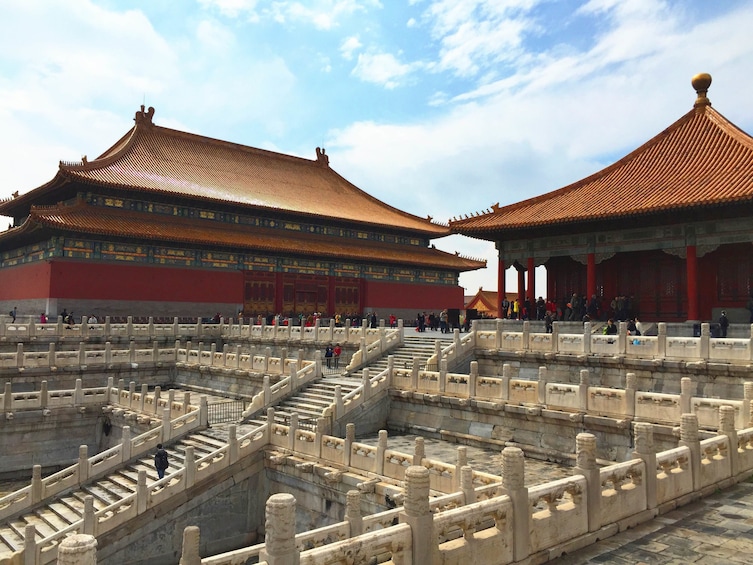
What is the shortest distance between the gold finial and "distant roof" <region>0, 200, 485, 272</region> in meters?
22.6

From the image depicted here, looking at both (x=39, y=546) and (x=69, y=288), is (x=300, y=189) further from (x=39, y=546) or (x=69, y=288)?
(x=39, y=546)

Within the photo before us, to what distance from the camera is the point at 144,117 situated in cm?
4206

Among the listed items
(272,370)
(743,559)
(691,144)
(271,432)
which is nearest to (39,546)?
(271,432)

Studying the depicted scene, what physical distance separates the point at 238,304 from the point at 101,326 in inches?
394

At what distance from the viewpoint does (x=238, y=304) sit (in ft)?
121

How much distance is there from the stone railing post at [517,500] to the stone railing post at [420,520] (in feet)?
3.90

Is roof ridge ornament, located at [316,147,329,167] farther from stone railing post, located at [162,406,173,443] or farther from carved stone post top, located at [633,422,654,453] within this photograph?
carved stone post top, located at [633,422,654,453]

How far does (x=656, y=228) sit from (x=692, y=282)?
2.29 meters

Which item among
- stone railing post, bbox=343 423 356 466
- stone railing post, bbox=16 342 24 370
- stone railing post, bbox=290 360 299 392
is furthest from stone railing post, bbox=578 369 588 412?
stone railing post, bbox=16 342 24 370

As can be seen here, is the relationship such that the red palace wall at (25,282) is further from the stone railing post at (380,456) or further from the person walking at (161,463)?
the stone railing post at (380,456)

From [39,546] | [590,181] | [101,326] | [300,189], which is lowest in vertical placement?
[39,546]

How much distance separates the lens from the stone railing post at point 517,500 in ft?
23.0

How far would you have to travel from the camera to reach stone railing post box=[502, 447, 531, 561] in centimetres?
702

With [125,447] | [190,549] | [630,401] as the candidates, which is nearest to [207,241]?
[125,447]
